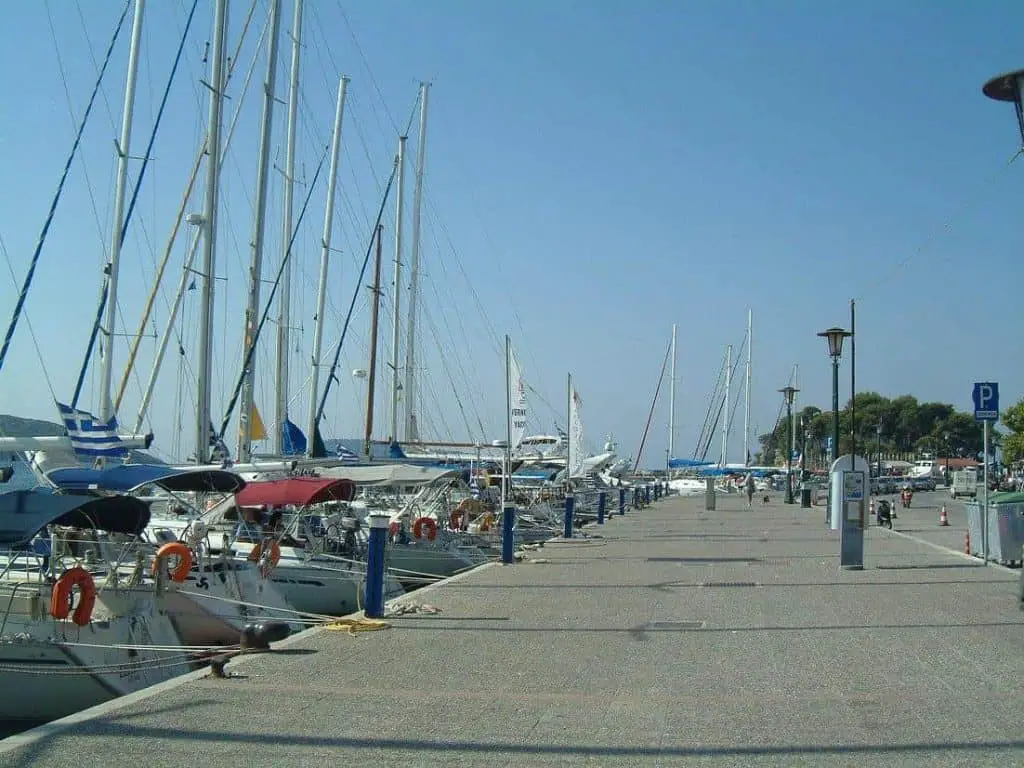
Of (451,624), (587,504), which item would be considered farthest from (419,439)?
(451,624)

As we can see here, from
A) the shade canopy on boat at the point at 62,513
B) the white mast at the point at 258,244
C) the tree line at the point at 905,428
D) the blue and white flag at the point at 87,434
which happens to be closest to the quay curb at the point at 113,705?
the shade canopy on boat at the point at 62,513

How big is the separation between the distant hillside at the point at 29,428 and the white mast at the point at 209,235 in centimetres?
322

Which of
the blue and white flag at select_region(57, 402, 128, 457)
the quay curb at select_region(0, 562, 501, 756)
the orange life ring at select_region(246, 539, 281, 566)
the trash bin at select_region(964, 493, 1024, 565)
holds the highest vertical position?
A: the blue and white flag at select_region(57, 402, 128, 457)

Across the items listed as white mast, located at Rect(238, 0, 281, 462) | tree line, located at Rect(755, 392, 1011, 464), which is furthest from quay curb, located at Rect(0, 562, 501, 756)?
tree line, located at Rect(755, 392, 1011, 464)

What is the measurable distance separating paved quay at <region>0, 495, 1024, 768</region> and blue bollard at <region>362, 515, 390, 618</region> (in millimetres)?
399

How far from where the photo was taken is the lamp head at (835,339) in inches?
1265

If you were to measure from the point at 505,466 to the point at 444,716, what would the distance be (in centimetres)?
2239

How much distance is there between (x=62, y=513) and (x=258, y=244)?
604 inches

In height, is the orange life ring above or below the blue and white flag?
below

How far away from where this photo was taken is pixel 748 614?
44.1 feet

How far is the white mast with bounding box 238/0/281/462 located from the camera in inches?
1070

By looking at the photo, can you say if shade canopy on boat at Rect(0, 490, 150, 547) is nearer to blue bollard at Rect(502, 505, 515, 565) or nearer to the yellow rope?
the yellow rope

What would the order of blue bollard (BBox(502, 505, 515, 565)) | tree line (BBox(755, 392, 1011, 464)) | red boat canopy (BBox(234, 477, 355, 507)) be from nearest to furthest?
red boat canopy (BBox(234, 477, 355, 507)) → blue bollard (BBox(502, 505, 515, 565)) → tree line (BBox(755, 392, 1011, 464))

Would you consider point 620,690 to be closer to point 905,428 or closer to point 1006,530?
point 1006,530
